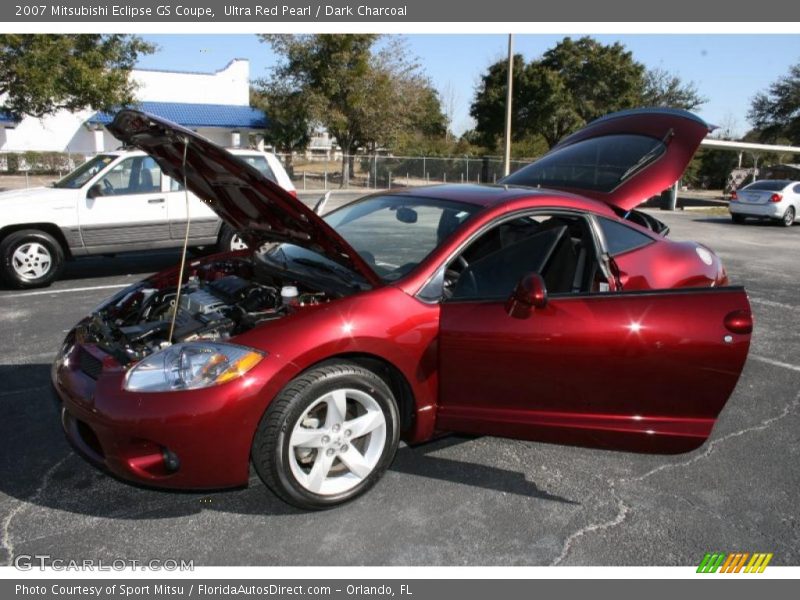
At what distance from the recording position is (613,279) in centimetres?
385

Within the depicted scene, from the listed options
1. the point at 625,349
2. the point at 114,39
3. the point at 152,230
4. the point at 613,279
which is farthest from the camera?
the point at 114,39

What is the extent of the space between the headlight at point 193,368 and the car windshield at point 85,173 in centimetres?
636

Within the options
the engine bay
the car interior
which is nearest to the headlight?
the engine bay

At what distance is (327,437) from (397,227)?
4.89 ft

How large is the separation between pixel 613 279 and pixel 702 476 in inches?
46.6

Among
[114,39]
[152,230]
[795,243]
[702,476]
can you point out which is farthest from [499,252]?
[114,39]

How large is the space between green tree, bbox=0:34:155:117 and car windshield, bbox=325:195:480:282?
45.6 ft

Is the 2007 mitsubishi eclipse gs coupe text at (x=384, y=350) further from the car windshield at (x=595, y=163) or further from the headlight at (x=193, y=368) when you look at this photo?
the car windshield at (x=595, y=163)

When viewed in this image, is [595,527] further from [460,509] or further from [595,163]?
[595,163]

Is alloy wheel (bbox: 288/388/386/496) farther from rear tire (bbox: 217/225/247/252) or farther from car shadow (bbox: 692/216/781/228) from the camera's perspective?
car shadow (bbox: 692/216/781/228)

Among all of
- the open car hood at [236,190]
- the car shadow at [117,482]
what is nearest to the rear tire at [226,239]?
the open car hood at [236,190]

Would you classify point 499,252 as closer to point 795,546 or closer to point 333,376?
point 333,376

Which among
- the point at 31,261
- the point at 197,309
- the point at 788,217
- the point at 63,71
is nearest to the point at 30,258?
the point at 31,261

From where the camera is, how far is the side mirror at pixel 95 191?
26.8 ft
